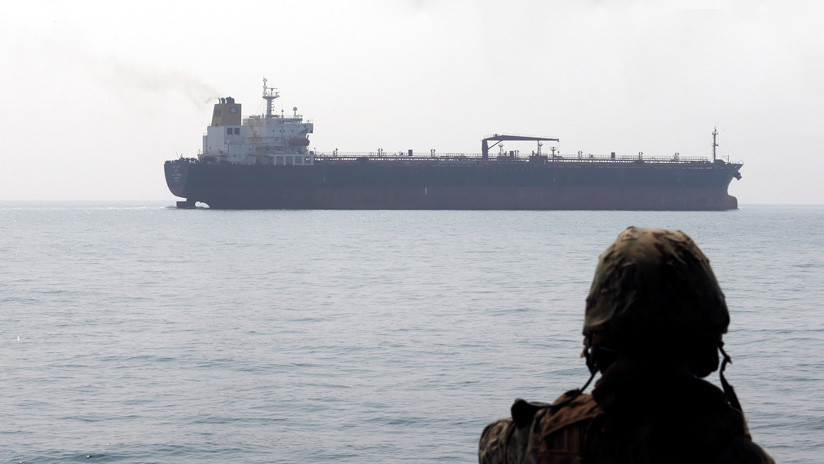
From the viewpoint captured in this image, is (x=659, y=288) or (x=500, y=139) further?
(x=500, y=139)

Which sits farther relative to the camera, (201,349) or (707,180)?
(707,180)

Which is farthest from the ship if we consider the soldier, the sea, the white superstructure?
the soldier

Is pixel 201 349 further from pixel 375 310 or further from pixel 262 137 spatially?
pixel 262 137

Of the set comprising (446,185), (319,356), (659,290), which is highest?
(446,185)

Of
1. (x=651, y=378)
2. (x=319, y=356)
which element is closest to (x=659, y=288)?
(x=651, y=378)

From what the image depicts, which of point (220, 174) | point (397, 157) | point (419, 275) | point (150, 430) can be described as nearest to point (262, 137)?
point (220, 174)

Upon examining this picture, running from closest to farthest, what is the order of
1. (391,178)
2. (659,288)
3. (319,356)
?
(659,288), (319,356), (391,178)

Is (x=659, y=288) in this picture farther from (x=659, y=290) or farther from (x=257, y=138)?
(x=257, y=138)

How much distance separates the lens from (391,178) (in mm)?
77750

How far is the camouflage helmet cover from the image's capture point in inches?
71.1

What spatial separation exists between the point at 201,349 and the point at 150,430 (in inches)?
258

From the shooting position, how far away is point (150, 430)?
483 inches

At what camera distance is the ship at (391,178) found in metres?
76.4

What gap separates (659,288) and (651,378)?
0.52ft
